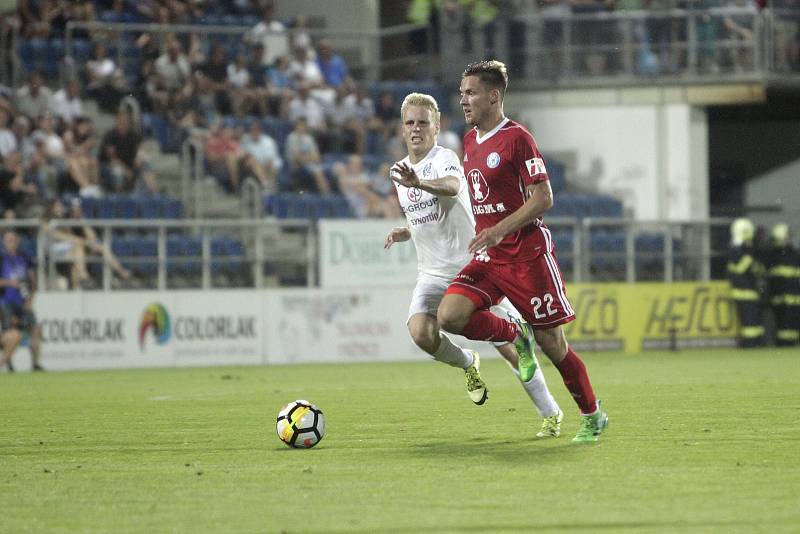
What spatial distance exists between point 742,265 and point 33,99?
1172cm

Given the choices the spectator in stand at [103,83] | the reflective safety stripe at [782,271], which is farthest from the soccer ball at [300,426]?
the reflective safety stripe at [782,271]

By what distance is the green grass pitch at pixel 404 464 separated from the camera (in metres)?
6.15

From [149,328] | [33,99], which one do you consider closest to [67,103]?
[33,99]

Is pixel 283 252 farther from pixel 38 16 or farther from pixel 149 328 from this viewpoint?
pixel 38 16

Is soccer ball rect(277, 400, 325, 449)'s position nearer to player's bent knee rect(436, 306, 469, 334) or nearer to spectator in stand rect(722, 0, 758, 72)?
player's bent knee rect(436, 306, 469, 334)

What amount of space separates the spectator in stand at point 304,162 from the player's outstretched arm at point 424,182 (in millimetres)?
13542

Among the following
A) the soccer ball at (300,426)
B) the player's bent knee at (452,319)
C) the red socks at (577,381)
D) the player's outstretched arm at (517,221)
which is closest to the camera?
the player's outstretched arm at (517,221)

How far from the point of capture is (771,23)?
86.4 feet

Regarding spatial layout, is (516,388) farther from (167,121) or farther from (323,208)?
(167,121)

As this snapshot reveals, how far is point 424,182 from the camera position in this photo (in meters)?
9.35

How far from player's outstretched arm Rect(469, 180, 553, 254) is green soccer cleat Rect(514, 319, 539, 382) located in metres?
0.78

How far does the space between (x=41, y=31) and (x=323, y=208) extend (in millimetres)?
5843

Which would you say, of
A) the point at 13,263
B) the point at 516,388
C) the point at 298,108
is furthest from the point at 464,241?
the point at 298,108

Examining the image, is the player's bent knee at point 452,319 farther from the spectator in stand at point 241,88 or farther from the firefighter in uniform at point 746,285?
the spectator in stand at point 241,88
